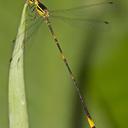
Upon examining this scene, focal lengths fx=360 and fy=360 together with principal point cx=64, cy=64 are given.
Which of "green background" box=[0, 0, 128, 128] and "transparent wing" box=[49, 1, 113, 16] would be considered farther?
"transparent wing" box=[49, 1, 113, 16]

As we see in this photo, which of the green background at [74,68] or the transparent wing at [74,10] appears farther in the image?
the transparent wing at [74,10]

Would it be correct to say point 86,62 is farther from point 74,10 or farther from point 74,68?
point 74,10

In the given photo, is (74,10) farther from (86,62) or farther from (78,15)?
(86,62)

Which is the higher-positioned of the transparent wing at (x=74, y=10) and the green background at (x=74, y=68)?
the transparent wing at (x=74, y=10)

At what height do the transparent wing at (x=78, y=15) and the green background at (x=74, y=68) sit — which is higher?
the transparent wing at (x=78, y=15)

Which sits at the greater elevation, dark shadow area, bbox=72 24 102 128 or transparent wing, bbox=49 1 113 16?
transparent wing, bbox=49 1 113 16

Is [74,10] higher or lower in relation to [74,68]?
higher

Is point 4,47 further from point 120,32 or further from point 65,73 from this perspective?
point 120,32

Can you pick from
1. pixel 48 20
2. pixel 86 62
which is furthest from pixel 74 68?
pixel 48 20

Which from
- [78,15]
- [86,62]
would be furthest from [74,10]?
[86,62]
